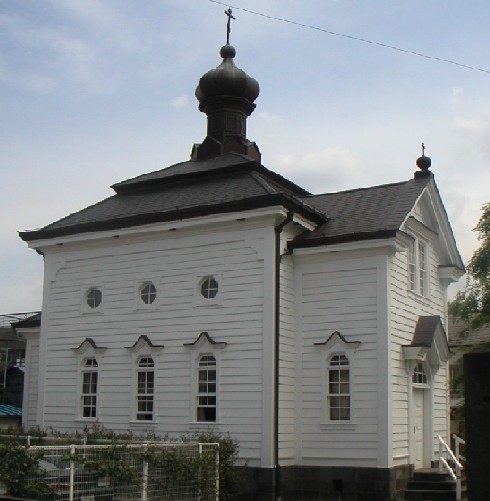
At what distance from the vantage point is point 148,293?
68.3 ft

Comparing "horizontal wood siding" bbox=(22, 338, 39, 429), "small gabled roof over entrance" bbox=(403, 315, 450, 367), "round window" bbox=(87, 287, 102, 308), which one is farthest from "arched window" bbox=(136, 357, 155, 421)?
"small gabled roof over entrance" bbox=(403, 315, 450, 367)

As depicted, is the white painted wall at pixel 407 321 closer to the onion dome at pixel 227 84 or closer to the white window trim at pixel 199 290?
the white window trim at pixel 199 290

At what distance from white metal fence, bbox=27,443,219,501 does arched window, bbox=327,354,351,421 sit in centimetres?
319

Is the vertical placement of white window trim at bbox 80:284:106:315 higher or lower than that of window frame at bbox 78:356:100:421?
higher

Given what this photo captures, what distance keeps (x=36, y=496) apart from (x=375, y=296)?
902cm

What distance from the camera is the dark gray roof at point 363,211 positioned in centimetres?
1884

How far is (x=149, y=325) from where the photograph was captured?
20.5m

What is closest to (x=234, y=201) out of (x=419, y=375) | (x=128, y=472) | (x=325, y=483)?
(x=419, y=375)

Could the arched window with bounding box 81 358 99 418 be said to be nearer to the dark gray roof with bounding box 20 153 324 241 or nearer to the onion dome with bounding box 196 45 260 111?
the dark gray roof with bounding box 20 153 324 241

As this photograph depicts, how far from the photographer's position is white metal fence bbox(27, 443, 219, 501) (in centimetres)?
1266

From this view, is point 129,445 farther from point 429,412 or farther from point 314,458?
point 429,412

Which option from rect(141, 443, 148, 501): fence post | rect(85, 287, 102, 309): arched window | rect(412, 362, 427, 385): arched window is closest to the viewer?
rect(141, 443, 148, 501): fence post

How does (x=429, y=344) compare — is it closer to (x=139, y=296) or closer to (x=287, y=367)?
(x=287, y=367)

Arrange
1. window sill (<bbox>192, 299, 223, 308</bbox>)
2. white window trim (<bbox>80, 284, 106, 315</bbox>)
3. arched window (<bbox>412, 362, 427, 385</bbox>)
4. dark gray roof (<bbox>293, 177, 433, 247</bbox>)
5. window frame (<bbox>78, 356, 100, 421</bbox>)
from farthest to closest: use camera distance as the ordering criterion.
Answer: white window trim (<bbox>80, 284, 106, 315</bbox>)
window frame (<bbox>78, 356, 100, 421</bbox>)
arched window (<bbox>412, 362, 427, 385</bbox>)
window sill (<bbox>192, 299, 223, 308</bbox>)
dark gray roof (<bbox>293, 177, 433, 247</bbox>)
